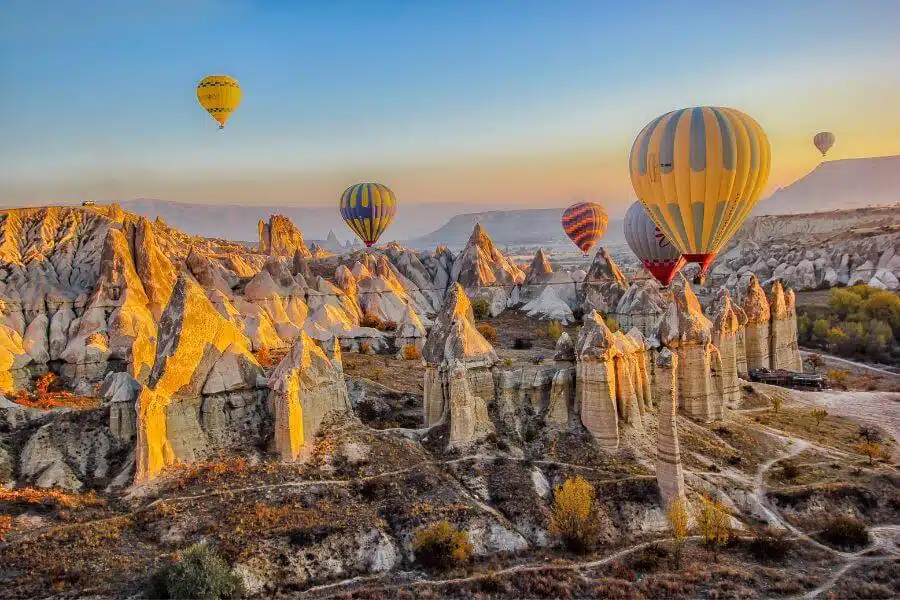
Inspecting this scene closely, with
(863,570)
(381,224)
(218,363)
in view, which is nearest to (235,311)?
(218,363)

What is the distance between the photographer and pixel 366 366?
40.1 meters

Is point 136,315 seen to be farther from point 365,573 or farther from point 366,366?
point 365,573

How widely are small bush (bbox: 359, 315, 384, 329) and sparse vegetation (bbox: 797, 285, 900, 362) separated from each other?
→ 129 feet

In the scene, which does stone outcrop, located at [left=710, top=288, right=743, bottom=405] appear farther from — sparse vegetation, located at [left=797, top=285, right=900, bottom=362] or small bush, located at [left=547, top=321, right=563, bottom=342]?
sparse vegetation, located at [left=797, top=285, right=900, bottom=362]

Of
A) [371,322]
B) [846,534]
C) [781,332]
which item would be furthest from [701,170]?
[371,322]

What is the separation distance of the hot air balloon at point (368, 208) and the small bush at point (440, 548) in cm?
4640

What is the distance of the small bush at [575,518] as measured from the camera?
21078 mm

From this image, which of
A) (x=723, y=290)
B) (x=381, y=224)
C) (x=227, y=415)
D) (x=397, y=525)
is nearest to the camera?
(x=397, y=525)

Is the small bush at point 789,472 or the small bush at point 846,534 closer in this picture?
the small bush at point 846,534

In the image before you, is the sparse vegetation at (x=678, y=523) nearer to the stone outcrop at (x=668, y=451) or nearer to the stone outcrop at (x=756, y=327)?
the stone outcrop at (x=668, y=451)

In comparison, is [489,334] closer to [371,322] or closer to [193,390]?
[371,322]

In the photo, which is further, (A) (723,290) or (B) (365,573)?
(A) (723,290)

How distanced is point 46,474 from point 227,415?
18.9 ft

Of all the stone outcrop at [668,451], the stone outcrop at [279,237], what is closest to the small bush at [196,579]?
the stone outcrop at [668,451]
